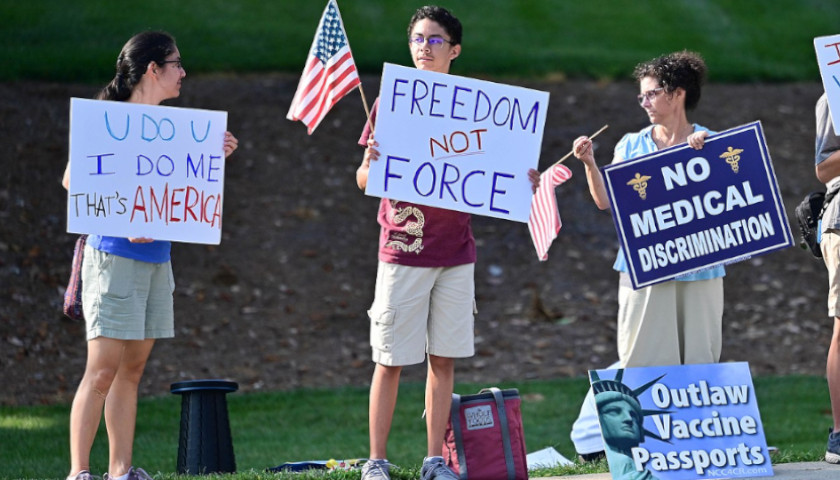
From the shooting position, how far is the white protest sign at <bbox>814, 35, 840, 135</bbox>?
5730 millimetres

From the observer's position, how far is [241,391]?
9828 mm

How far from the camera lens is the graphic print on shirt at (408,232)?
5.51 meters

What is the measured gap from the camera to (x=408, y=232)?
5543mm

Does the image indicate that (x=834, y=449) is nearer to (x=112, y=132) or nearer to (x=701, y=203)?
(x=701, y=203)

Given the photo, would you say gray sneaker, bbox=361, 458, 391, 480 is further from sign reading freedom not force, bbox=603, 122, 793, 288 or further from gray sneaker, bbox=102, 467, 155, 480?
sign reading freedom not force, bbox=603, 122, 793, 288

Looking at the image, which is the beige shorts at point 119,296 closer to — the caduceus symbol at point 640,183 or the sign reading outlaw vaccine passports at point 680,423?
the sign reading outlaw vaccine passports at point 680,423

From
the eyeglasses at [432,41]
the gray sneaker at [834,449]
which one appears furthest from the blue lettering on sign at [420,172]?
the gray sneaker at [834,449]

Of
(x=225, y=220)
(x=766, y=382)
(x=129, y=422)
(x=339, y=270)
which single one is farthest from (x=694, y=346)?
(x=225, y=220)

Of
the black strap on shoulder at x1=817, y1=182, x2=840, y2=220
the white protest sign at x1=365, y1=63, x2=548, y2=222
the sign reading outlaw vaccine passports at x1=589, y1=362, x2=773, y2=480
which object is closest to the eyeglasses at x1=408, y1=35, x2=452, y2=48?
the white protest sign at x1=365, y1=63, x2=548, y2=222

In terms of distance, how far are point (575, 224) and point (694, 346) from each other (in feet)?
25.6

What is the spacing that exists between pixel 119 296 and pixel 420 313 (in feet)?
4.19

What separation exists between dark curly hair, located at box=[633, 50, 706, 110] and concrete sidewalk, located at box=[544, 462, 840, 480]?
5.66 feet

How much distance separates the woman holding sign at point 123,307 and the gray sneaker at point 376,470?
0.97 m

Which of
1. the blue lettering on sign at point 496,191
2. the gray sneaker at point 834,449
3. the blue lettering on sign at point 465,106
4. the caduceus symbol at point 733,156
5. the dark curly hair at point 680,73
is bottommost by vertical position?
the gray sneaker at point 834,449
